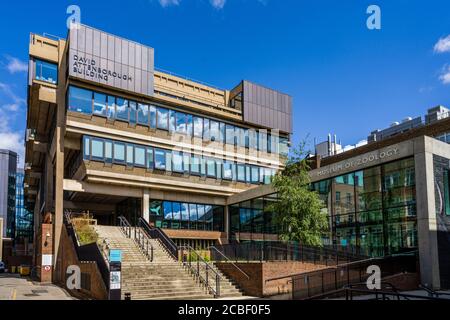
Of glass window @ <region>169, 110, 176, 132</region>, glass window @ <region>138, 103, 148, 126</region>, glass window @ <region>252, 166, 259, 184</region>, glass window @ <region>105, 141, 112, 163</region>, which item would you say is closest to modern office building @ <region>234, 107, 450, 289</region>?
glass window @ <region>169, 110, 176, 132</region>

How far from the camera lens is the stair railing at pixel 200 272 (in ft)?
72.7

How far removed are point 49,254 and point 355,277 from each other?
21221 mm

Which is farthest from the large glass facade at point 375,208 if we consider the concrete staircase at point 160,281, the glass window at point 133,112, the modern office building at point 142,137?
the glass window at point 133,112

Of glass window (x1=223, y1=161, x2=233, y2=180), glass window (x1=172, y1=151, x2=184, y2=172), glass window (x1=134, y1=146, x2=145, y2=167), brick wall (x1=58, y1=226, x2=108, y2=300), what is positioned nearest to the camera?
brick wall (x1=58, y1=226, x2=108, y2=300)

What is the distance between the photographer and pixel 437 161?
23.7 metres

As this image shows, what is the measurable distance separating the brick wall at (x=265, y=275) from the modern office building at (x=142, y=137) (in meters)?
12.6

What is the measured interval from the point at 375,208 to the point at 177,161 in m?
17.5

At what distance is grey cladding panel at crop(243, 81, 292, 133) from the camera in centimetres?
4356

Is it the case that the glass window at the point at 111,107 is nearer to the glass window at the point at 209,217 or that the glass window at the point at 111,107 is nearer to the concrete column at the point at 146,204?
the concrete column at the point at 146,204

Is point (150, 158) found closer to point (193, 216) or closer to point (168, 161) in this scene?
point (168, 161)

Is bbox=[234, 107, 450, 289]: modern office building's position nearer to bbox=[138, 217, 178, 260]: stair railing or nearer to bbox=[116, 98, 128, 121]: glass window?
bbox=[138, 217, 178, 260]: stair railing

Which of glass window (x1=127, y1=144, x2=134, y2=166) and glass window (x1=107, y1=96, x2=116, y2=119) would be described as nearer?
glass window (x1=107, y1=96, x2=116, y2=119)

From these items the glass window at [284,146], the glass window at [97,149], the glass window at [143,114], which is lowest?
the glass window at [97,149]
